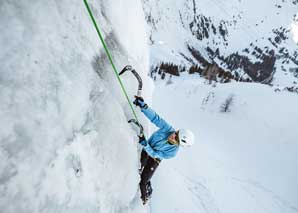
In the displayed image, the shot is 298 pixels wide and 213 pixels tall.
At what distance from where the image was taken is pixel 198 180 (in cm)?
1027

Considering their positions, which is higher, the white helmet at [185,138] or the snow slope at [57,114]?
the snow slope at [57,114]

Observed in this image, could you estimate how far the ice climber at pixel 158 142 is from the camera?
4.63 metres

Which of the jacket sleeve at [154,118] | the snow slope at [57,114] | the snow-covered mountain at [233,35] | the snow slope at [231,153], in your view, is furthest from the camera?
the snow-covered mountain at [233,35]

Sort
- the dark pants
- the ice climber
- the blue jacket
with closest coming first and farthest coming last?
the ice climber → the blue jacket → the dark pants

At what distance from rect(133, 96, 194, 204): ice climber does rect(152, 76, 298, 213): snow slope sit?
221 centimetres

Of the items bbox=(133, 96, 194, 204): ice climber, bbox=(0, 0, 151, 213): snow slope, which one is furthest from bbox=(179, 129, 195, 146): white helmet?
bbox=(0, 0, 151, 213): snow slope

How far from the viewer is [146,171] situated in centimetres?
549

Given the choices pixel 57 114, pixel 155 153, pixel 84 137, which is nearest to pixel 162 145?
pixel 155 153

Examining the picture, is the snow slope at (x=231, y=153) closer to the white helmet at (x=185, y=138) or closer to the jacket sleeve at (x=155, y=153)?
the jacket sleeve at (x=155, y=153)

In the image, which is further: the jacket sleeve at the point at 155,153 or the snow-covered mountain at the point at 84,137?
the jacket sleeve at the point at 155,153

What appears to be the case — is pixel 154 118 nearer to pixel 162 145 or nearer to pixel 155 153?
pixel 162 145

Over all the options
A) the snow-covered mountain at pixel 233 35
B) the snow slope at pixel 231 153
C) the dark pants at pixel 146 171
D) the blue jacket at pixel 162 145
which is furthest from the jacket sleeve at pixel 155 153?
the snow-covered mountain at pixel 233 35

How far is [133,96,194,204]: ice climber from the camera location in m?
4.63

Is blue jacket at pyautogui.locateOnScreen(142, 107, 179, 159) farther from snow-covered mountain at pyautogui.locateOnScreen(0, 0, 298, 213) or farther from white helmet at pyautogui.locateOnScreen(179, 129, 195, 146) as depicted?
snow-covered mountain at pyautogui.locateOnScreen(0, 0, 298, 213)
